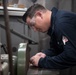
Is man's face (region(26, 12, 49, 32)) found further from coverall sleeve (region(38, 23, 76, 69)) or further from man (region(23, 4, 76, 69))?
coverall sleeve (region(38, 23, 76, 69))

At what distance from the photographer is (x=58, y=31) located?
1333 millimetres

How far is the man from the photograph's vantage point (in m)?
1.30

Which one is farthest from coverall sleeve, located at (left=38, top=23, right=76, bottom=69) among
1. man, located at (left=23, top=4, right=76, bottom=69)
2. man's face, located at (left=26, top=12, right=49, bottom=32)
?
man's face, located at (left=26, top=12, right=49, bottom=32)

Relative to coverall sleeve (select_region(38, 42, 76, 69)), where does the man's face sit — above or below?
above

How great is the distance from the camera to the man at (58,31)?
4.27 ft

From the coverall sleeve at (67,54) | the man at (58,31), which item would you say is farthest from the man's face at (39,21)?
the coverall sleeve at (67,54)

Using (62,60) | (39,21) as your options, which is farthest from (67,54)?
(39,21)

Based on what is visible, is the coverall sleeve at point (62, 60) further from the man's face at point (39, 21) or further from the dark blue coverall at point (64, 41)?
the man's face at point (39, 21)

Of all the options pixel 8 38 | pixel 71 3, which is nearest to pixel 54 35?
pixel 8 38

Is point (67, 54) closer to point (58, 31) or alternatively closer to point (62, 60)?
point (62, 60)

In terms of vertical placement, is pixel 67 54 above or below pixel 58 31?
below

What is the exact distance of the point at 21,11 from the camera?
237 cm

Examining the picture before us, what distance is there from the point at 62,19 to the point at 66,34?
0.37 ft

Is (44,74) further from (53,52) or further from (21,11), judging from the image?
(21,11)
